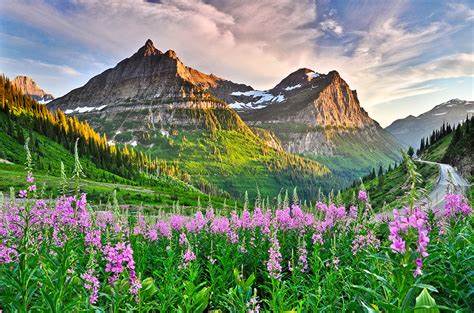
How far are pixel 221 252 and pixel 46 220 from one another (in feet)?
20.0

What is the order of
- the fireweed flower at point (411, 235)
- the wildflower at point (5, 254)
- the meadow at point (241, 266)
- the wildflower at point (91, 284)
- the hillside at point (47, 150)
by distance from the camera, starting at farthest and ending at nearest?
the hillside at point (47, 150)
the wildflower at point (5, 254)
the wildflower at point (91, 284)
the meadow at point (241, 266)
the fireweed flower at point (411, 235)

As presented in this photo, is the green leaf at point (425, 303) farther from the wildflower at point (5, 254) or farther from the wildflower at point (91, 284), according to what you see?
the wildflower at point (5, 254)

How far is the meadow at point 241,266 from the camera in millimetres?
3963

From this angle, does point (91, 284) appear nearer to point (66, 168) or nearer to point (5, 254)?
point (5, 254)

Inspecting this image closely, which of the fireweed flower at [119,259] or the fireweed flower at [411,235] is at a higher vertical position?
the fireweed flower at [411,235]

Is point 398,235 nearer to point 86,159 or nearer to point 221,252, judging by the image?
point 221,252

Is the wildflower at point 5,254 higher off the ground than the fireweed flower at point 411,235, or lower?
lower

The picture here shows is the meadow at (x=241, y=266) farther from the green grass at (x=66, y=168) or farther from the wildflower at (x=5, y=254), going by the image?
the green grass at (x=66, y=168)

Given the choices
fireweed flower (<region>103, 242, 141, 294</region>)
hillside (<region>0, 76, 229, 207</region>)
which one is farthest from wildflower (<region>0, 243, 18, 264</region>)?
hillside (<region>0, 76, 229, 207</region>)

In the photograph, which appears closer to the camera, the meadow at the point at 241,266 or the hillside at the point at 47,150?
the meadow at the point at 241,266

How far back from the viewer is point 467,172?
8488 centimetres

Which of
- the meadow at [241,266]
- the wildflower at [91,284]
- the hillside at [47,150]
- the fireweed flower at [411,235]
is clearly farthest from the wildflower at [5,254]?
the hillside at [47,150]

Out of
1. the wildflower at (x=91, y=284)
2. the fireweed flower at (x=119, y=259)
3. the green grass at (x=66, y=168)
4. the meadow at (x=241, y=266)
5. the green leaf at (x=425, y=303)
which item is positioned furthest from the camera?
the green grass at (x=66, y=168)

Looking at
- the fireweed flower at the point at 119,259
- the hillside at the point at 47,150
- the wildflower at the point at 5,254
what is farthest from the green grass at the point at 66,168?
the fireweed flower at the point at 119,259
